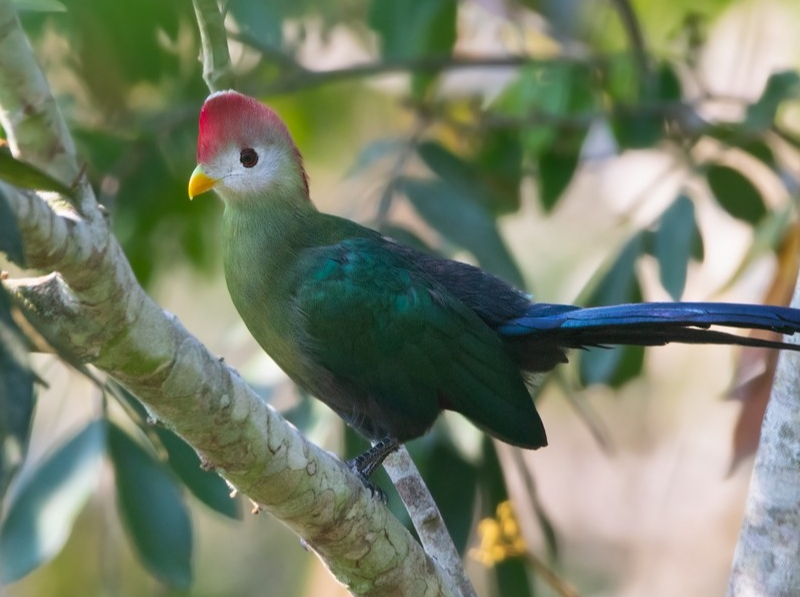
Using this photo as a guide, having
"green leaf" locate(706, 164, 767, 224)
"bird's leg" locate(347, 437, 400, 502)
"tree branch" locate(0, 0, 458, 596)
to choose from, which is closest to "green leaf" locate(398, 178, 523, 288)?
"bird's leg" locate(347, 437, 400, 502)

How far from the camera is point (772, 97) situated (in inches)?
137

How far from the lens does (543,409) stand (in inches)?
296

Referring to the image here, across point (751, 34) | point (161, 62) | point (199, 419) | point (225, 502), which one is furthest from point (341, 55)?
point (199, 419)

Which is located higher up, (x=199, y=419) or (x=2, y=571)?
(x=199, y=419)

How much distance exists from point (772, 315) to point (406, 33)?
166 centimetres

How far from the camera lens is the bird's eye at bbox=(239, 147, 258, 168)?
114 inches

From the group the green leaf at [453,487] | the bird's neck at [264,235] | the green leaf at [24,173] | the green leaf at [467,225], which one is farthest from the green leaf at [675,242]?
the green leaf at [24,173]

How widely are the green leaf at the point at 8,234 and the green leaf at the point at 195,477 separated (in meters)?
1.46

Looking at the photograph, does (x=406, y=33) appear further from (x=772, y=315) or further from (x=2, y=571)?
(x=2, y=571)

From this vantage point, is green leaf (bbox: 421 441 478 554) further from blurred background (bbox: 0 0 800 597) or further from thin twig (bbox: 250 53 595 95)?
thin twig (bbox: 250 53 595 95)

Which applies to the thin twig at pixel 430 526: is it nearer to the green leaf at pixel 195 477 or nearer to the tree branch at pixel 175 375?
the tree branch at pixel 175 375

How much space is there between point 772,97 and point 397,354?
5.13ft

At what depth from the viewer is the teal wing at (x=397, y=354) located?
279 cm

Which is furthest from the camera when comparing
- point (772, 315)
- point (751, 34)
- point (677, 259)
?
point (751, 34)
